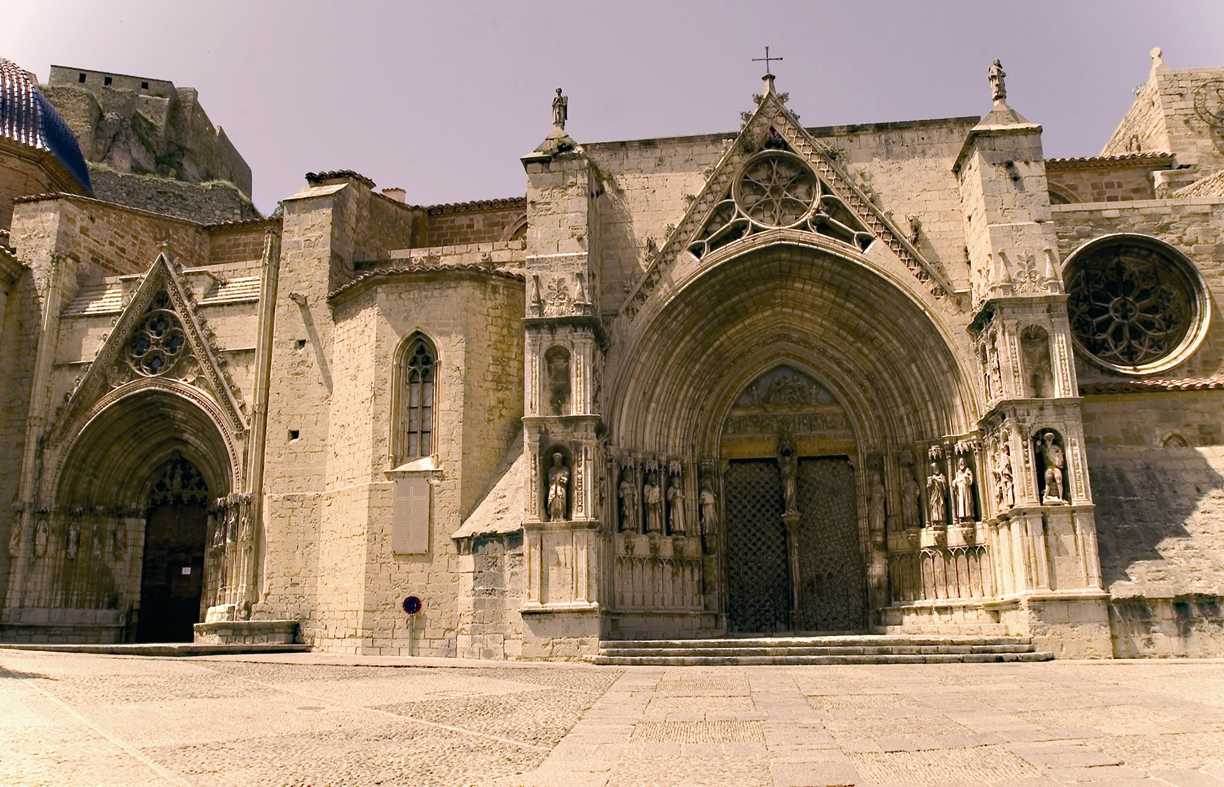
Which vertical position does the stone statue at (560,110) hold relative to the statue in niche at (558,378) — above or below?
above

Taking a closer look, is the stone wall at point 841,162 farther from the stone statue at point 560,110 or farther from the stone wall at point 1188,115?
the stone wall at point 1188,115

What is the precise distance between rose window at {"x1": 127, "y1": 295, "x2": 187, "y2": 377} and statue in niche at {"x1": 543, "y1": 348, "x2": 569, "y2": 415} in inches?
368

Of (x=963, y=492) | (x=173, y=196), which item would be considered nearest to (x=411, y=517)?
(x=963, y=492)

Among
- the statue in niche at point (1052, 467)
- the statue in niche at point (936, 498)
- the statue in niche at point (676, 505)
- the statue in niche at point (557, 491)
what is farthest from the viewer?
the statue in niche at point (676, 505)

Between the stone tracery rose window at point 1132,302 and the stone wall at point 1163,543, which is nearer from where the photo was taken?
the stone wall at point 1163,543

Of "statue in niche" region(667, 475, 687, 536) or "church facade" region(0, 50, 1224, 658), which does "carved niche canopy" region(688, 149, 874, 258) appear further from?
"statue in niche" region(667, 475, 687, 536)

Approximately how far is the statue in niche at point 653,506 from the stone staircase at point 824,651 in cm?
254

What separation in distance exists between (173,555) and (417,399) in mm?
7940

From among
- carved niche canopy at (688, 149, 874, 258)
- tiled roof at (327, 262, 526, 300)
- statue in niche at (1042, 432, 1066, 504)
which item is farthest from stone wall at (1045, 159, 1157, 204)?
tiled roof at (327, 262, 526, 300)

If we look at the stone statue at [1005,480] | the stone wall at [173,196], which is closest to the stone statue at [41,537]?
the stone wall at [173,196]

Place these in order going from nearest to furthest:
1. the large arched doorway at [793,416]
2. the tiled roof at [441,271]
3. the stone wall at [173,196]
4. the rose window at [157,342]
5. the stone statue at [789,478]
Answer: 1. the large arched doorway at [793,416]
2. the stone statue at [789,478]
3. the tiled roof at [441,271]
4. the rose window at [157,342]
5. the stone wall at [173,196]

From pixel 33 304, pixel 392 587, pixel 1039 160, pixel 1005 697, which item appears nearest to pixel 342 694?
pixel 1005 697

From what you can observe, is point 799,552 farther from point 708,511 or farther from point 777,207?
point 777,207

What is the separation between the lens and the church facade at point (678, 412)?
14.8 m
